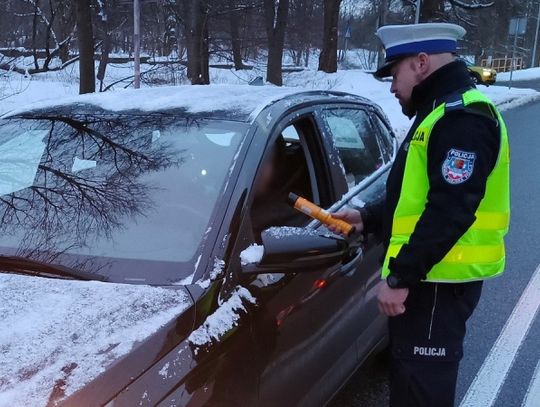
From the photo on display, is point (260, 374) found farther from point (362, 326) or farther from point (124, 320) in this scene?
point (362, 326)

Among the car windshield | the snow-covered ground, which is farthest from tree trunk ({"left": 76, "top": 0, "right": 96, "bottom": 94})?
the snow-covered ground

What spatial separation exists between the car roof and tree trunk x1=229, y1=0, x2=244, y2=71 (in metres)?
16.5

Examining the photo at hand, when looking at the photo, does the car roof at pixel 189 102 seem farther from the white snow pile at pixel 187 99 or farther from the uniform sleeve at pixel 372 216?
the uniform sleeve at pixel 372 216

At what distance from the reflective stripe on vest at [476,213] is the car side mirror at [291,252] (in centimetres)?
23

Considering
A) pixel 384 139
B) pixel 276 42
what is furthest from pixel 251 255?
pixel 276 42

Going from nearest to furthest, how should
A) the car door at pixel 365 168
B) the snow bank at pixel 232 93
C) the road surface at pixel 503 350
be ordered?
the snow bank at pixel 232 93, the car door at pixel 365 168, the road surface at pixel 503 350

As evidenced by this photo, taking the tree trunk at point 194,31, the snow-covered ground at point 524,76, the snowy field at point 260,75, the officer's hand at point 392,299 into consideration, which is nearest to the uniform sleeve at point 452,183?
the officer's hand at point 392,299

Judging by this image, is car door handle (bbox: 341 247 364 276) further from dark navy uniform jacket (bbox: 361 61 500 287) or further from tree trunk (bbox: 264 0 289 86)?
tree trunk (bbox: 264 0 289 86)

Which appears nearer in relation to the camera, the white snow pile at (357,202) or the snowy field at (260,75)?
the white snow pile at (357,202)

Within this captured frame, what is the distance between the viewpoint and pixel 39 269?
1.92 m

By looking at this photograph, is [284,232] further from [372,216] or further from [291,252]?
[372,216]

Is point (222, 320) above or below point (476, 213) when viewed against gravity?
below

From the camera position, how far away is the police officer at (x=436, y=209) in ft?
6.19

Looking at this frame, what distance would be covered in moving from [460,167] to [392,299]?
503 mm
